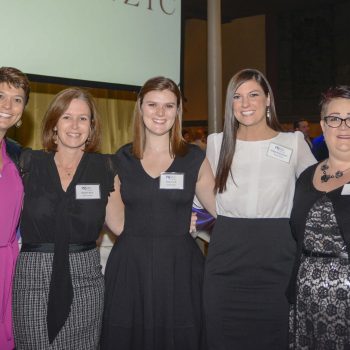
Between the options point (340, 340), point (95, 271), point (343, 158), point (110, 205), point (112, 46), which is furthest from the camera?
point (112, 46)

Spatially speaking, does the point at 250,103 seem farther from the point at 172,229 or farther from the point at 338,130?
the point at 172,229

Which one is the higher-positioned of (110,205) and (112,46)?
(112,46)

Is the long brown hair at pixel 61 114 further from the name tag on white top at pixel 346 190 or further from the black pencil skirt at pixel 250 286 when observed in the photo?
the name tag on white top at pixel 346 190

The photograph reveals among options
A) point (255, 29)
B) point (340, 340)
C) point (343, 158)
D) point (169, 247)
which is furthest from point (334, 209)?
point (255, 29)

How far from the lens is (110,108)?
4.51 metres

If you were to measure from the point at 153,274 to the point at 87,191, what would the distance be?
1.74 feet

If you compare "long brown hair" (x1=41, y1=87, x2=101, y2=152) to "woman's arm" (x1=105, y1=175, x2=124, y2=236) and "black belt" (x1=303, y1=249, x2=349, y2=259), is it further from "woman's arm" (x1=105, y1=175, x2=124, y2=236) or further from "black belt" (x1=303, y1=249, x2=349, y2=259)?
"black belt" (x1=303, y1=249, x2=349, y2=259)

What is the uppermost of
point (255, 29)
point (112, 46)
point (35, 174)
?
point (255, 29)

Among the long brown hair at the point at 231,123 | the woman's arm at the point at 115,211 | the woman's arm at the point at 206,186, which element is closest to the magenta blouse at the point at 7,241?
the woman's arm at the point at 115,211

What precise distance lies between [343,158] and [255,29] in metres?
11.2

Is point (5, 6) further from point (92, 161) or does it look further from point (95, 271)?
point (95, 271)

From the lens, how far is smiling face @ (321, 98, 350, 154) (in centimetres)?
224

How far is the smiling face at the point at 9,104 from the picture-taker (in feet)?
7.84

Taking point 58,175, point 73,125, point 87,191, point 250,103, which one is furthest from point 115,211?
point 250,103
